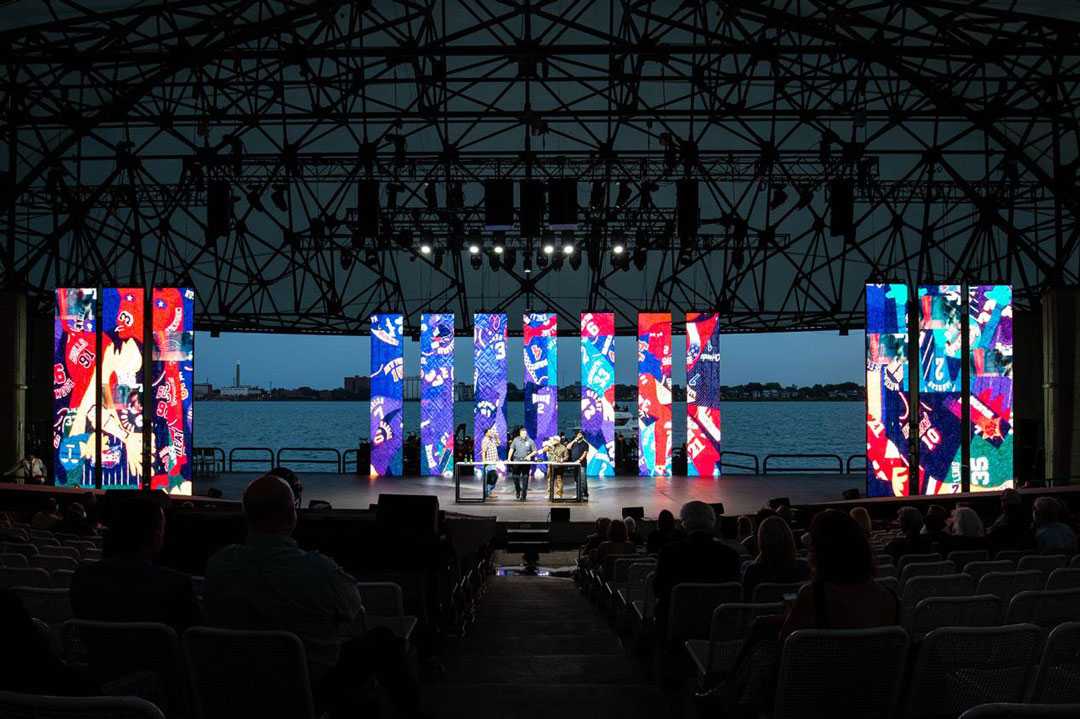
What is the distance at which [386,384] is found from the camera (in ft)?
86.3

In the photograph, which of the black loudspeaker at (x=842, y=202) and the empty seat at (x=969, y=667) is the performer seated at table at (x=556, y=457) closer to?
the black loudspeaker at (x=842, y=202)

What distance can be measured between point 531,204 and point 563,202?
24.4 inches

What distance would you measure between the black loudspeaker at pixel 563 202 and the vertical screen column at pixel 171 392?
7244 millimetres

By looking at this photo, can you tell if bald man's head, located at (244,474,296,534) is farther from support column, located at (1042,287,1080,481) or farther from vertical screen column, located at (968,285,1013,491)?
support column, located at (1042,287,1080,481)

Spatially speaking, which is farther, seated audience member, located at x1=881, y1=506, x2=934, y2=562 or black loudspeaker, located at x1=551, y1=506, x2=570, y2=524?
black loudspeaker, located at x1=551, y1=506, x2=570, y2=524

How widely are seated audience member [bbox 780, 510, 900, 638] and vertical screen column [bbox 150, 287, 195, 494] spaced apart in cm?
1741

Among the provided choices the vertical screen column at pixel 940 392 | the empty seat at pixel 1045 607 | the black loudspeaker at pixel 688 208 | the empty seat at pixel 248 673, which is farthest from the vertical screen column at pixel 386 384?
the empty seat at pixel 248 673

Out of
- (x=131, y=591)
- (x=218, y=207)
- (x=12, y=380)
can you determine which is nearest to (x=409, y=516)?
(x=131, y=591)

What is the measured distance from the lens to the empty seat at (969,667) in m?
3.37

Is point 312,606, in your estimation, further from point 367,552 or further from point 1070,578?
point 1070,578

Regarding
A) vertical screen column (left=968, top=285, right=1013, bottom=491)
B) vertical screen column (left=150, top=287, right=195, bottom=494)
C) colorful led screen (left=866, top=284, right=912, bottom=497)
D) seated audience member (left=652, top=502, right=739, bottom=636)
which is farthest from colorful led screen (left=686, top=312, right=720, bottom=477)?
seated audience member (left=652, top=502, right=739, bottom=636)

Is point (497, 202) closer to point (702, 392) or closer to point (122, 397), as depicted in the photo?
point (122, 397)

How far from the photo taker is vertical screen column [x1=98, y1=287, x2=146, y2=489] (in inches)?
768

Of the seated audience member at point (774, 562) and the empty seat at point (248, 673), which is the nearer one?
the empty seat at point (248, 673)
